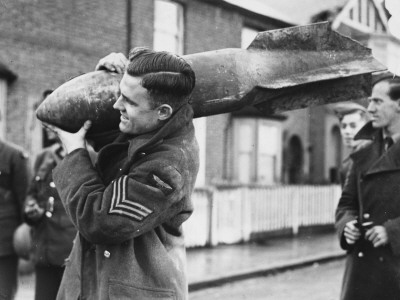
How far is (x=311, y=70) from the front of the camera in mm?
2518

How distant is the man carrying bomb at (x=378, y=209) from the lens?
3.85 metres

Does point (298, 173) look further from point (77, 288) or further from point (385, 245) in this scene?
point (77, 288)

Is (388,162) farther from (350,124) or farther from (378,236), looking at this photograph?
(350,124)

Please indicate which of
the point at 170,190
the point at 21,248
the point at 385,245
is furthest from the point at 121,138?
the point at 21,248

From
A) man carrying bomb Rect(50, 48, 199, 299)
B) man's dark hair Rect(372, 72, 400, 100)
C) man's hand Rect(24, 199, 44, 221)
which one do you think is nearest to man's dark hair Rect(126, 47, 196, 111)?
man carrying bomb Rect(50, 48, 199, 299)

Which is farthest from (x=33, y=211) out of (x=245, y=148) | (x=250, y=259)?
(x=245, y=148)

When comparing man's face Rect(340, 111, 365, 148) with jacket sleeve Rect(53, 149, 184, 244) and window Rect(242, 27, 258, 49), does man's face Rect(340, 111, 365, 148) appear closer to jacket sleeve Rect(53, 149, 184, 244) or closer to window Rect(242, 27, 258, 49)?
jacket sleeve Rect(53, 149, 184, 244)

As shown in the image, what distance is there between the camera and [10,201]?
514 centimetres

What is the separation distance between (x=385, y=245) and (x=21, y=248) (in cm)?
275

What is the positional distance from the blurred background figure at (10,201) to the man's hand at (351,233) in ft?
8.55

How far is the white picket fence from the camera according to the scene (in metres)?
12.7

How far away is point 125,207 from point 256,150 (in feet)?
59.0

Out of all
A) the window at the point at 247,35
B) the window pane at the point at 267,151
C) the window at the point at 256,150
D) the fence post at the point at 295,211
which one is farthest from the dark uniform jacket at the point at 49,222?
the window pane at the point at 267,151

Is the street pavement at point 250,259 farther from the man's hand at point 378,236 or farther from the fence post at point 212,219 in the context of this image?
the man's hand at point 378,236
